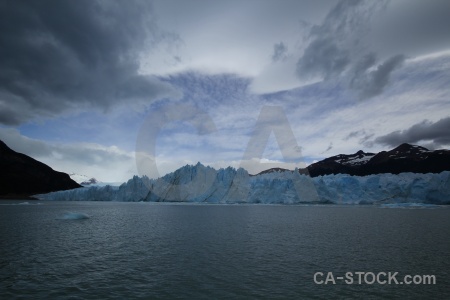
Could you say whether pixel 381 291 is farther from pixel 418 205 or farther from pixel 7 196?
pixel 7 196

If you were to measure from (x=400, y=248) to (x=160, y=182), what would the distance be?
279 ft

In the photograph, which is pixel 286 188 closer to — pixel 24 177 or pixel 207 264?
pixel 207 264

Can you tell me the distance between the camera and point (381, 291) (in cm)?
1068

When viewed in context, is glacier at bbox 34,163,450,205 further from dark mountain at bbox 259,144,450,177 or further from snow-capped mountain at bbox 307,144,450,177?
snow-capped mountain at bbox 307,144,450,177

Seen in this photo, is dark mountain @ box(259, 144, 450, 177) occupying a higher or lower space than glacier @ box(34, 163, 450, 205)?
higher

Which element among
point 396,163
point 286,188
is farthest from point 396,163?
point 286,188

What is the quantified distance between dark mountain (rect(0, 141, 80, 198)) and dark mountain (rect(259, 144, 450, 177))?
14676cm

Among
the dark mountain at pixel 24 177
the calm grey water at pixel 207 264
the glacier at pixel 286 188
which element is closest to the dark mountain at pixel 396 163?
the glacier at pixel 286 188

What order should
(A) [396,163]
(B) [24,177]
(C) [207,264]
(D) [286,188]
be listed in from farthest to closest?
(A) [396,163], (B) [24,177], (D) [286,188], (C) [207,264]

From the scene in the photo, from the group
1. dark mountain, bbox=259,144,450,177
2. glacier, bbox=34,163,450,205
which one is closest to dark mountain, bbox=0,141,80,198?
glacier, bbox=34,163,450,205

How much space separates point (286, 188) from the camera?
83562 mm

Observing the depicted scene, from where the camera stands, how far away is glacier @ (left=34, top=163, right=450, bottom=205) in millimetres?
76525

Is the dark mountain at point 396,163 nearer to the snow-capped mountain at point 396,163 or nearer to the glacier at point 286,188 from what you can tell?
the snow-capped mountain at point 396,163

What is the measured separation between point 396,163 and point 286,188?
120 meters
